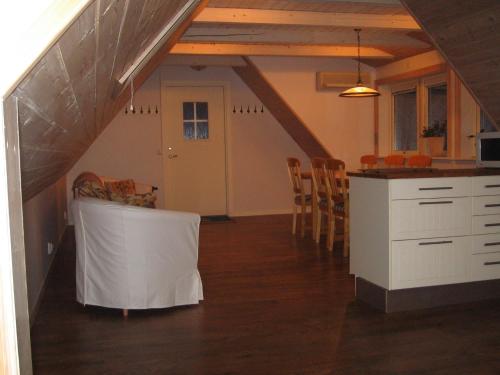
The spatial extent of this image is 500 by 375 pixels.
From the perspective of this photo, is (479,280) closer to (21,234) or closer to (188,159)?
(21,234)

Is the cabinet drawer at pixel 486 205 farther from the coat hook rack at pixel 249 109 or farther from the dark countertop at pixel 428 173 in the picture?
the coat hook rack at pixel 249 109

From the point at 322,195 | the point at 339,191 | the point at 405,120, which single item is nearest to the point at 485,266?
the point at 339,191

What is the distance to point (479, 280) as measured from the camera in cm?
350

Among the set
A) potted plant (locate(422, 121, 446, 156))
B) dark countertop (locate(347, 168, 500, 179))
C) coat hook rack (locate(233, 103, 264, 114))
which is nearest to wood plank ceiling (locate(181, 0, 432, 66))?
potted plant (locate(422, 121, 446, 156))

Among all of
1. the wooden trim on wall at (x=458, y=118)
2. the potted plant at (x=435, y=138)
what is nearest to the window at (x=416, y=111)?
the potted plant at (x=435, y=138)

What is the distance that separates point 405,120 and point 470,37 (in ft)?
11.7

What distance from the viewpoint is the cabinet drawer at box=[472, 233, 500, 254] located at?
3.46 m

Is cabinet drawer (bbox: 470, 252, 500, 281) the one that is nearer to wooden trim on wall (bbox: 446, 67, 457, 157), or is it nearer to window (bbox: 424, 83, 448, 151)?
wooden trim on wall (bbox: 446, 67, 457, 157)

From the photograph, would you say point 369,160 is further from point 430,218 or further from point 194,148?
point 430,218

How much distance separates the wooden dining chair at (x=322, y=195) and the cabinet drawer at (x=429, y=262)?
201cm

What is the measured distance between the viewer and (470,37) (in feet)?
12.6

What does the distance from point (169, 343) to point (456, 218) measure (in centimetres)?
205

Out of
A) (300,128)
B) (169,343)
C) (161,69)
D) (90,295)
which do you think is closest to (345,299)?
(169,343)

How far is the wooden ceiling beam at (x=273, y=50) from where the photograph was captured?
248 inches
